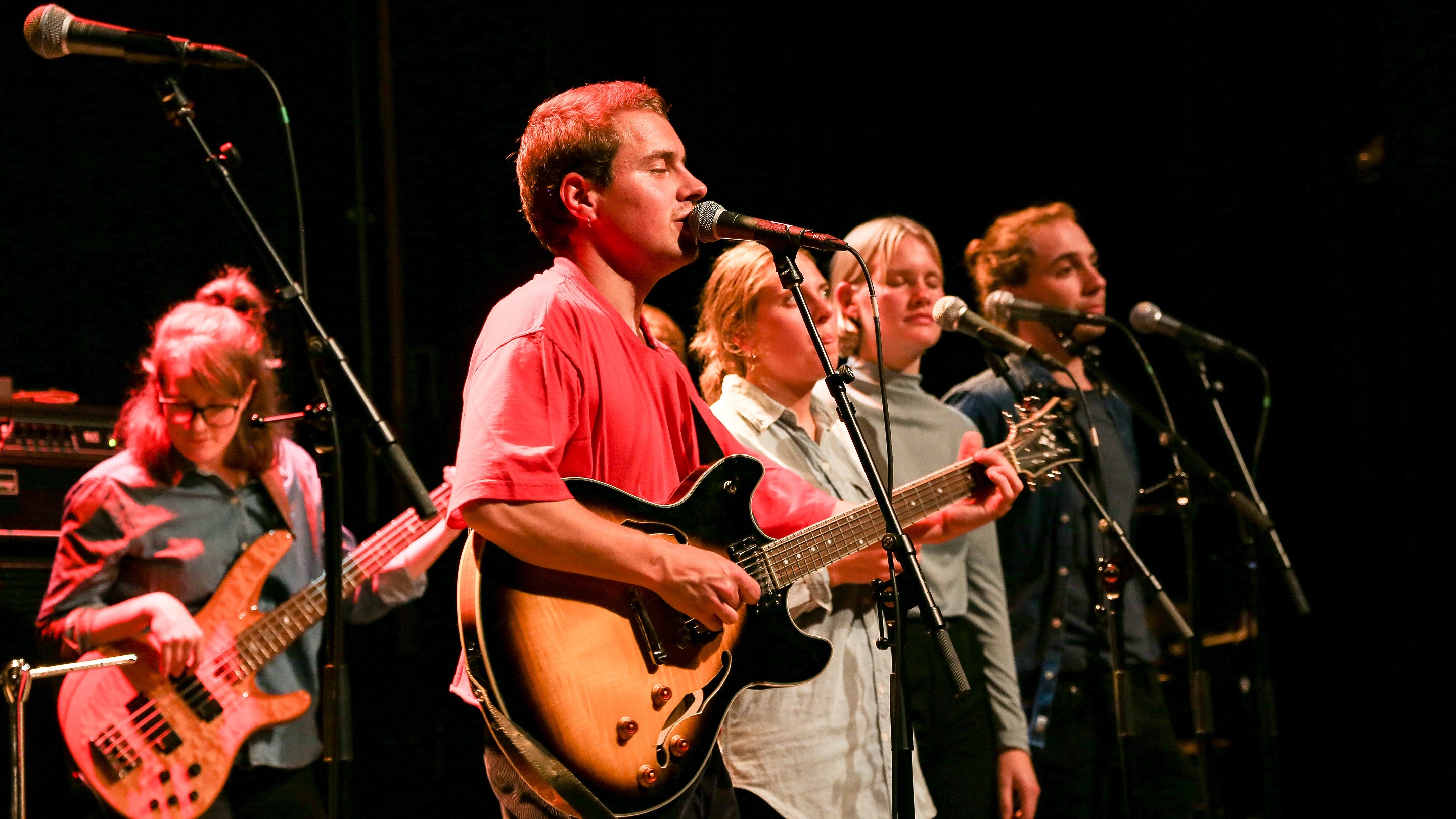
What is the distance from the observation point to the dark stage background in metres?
4.01

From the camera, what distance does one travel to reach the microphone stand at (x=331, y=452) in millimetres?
2094

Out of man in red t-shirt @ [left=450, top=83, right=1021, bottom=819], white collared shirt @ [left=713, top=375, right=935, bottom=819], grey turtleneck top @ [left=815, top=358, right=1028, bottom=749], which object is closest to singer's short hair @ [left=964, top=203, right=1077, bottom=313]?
grey turtleneck top @ [left=815, top=358, right=1028, bottom=749]

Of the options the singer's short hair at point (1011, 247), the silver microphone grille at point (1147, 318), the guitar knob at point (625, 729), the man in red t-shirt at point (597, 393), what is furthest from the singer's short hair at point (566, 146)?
the singer's short hair at point (1011, 247)

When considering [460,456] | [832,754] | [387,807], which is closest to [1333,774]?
[832,754]

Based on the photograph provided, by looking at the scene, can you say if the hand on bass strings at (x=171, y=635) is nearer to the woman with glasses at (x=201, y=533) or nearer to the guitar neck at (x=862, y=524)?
the woman with glasses at (x=201, y=533)

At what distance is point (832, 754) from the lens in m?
2.43

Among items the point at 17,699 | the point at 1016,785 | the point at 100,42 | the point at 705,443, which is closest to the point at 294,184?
the point at 100,42

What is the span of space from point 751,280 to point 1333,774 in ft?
11.3

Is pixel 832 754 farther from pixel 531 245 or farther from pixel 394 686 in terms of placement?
pixel 531 245

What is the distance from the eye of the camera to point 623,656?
77.0 inches

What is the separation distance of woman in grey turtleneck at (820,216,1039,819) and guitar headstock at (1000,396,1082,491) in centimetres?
33

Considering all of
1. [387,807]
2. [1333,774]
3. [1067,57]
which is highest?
[1067,57]

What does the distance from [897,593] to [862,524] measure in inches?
23.3

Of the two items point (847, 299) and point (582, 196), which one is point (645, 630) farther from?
point (847, 299)
